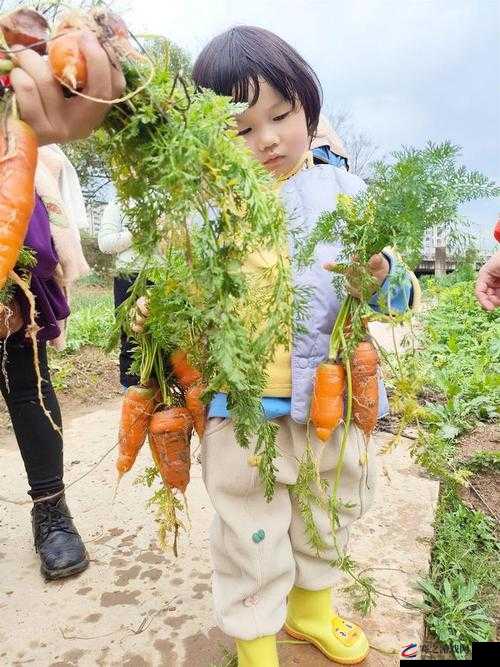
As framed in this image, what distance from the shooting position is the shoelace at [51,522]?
2.31 metres

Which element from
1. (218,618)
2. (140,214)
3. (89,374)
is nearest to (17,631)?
(218,618)

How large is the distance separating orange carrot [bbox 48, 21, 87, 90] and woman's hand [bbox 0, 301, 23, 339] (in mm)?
1057

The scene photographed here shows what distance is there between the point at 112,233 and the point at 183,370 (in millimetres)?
1912

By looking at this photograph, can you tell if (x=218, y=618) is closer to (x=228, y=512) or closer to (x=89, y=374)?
(x=228, y=512)

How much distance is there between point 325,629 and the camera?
1795 mm

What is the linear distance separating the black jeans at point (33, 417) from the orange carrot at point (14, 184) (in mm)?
1203

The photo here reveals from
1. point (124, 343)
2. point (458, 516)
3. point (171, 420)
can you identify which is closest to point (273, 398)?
point (171, 420)

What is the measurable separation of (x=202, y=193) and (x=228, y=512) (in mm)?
881

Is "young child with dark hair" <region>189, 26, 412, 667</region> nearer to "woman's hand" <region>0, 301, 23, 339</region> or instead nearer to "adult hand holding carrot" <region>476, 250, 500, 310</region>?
"adult hand holding carrot" <region>476, 250, 500, 310</region>

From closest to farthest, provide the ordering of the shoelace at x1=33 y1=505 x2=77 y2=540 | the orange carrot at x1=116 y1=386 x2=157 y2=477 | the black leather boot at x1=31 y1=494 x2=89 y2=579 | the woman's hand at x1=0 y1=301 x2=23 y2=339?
the orange carrot at x1=116 y1=386 x2=157 y2=477
the woman's hand at x1=0 y1=301 x2=23 y2=339
the black leather boot at x1=31 y1=494 x2=89 y2=579
the shoelace at x1=33 y1=505 x2=77 y2=540

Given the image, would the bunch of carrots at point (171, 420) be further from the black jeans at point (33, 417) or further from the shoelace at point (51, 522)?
the shoelace at point (51, 522)

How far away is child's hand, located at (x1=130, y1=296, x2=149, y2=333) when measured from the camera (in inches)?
58.0

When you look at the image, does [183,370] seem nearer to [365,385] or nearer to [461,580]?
[365,385]

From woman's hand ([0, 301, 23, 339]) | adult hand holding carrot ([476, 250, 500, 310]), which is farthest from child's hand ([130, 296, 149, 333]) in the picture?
adult hand holding carrot ([476, 250, 500, 310])
